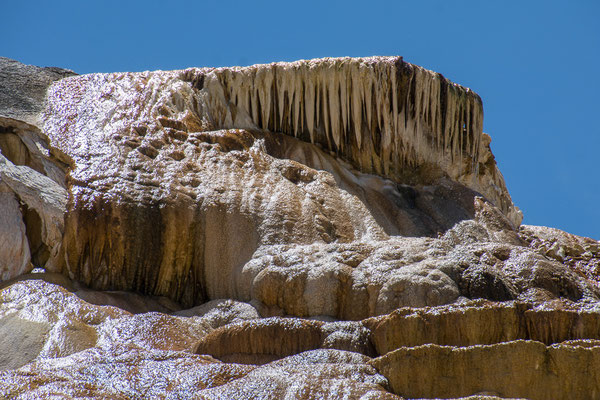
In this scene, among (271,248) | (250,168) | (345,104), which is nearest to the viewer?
(271,248)

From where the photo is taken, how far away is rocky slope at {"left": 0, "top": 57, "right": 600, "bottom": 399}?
16.0 feet

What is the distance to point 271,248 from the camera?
7988 mm

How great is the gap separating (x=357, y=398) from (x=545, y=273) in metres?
3.16

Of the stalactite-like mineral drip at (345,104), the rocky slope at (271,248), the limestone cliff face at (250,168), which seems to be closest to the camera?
the rocky slope at (271,248)

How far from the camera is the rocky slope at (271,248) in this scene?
487cm

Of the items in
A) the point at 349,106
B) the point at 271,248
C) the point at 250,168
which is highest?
the point at 349,106

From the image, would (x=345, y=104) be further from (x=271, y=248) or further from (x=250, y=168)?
(x=271, y=248)

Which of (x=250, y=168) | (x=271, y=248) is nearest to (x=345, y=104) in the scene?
(x=250, y=168)

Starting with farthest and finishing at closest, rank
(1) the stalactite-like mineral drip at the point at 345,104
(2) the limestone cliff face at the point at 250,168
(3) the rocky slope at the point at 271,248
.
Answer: (1) the stalactite-like mineral drip at the point at 345,104
(2) the limestone cliff face at the point at 250,168
(3) the rocky slope at the point at 271,248

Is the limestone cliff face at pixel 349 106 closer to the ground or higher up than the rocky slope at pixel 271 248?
Answer: higher up

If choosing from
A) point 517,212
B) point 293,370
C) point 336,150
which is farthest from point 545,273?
point 517,212

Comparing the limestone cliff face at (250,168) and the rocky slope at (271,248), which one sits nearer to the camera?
the rocky slope at (271,248)

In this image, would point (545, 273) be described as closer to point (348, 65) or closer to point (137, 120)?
point (348, 65)

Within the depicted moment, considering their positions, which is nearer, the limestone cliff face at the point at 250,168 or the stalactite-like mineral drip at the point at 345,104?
the limestone cliff face at the point at 250,168
